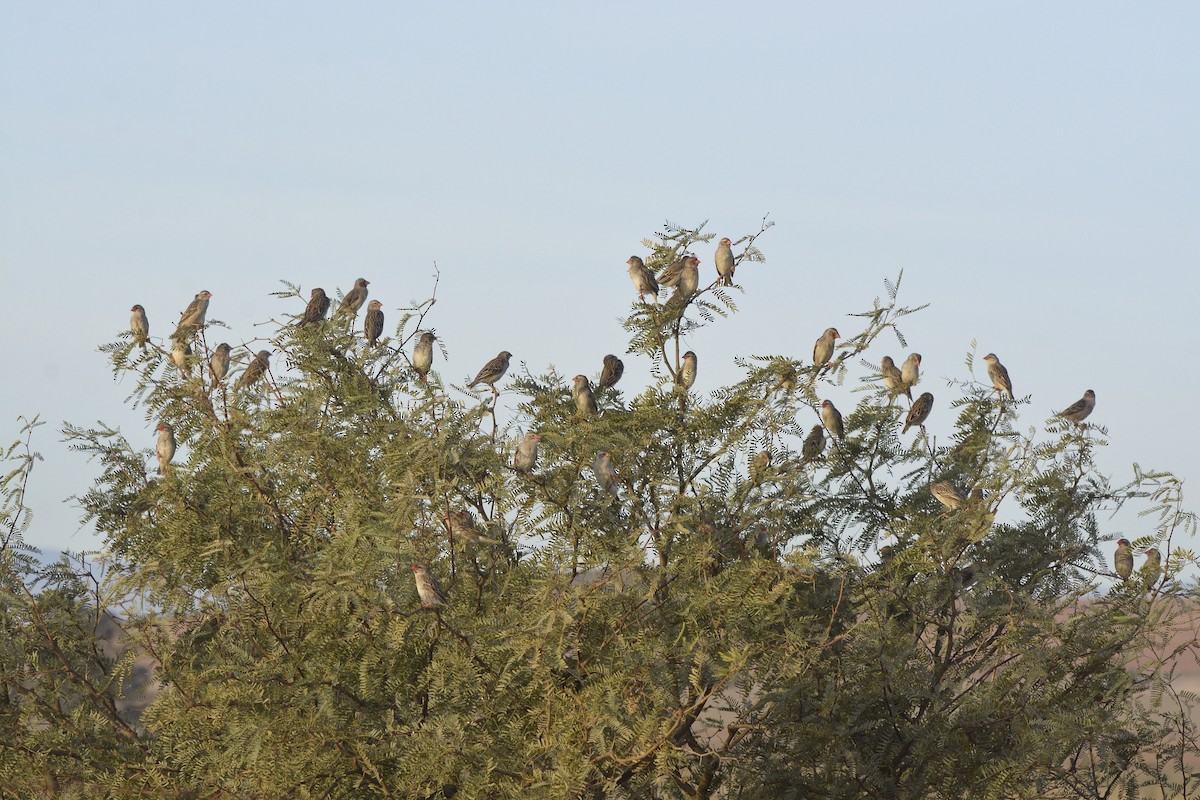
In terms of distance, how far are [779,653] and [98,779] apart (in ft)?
12.2

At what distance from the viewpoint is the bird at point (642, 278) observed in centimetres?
947

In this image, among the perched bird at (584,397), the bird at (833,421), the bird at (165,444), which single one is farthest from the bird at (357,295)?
the bird at (833,421)

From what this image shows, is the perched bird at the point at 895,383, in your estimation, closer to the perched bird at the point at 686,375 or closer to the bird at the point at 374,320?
the perched bird at the point at 686,375

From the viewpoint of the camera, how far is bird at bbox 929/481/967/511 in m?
8.27

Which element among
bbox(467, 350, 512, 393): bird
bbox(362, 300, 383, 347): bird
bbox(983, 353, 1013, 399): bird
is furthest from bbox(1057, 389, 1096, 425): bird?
bbox(362, 300, 383, 347): bird

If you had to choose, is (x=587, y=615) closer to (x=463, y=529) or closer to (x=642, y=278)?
(x=463, y=529)

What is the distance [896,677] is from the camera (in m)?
6.83

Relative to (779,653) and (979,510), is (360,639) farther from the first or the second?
(979,510)

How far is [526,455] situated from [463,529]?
988 mm

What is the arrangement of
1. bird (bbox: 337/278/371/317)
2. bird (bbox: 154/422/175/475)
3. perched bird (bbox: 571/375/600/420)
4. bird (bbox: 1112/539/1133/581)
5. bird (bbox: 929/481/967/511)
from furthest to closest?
1. bird (bbox: 337/278/371/317)
2. bird (bbox: 154/422/175/475)
3. bird (bbox: 1112/539/1133/581)
4. perched bird (bbox: 571/375/600/420)
5. bird (bbox: 929/481/967/511)

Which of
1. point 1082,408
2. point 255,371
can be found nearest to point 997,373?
point 1082,408

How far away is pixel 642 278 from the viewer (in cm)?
1013

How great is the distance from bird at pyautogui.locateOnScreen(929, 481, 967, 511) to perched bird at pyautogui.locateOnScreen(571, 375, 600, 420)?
7.24 ft

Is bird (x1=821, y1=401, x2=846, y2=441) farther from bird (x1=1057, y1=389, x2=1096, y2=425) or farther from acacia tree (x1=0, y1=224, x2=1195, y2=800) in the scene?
bird (x1=1057, y1=389, x2=1096, y2=425)
